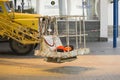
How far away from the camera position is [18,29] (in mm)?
17094

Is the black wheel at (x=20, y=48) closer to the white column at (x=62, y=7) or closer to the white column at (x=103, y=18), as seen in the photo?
the white column at (x=103, y=18)

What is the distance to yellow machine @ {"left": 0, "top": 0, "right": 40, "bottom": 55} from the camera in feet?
56.4

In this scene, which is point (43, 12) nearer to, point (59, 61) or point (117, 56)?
point (117, 56)

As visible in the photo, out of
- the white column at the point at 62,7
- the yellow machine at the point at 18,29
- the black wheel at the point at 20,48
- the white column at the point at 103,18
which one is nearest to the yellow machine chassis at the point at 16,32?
the yellow machine at the point at 18,29

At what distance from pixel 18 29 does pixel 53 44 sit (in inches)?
137

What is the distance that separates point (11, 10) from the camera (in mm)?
18156

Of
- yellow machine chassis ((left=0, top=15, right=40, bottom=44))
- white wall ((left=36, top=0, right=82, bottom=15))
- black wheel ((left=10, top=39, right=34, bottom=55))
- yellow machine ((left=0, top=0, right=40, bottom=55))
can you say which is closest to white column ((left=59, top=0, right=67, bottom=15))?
white wall ((left=36, top=0, right=82, bottom=15))

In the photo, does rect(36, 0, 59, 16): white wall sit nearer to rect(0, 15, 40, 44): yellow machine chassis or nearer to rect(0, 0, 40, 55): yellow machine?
rect(0, 0, 40, 55): yellow machine

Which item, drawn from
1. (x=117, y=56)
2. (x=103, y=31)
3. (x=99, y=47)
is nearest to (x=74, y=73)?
(x=117, y=56)

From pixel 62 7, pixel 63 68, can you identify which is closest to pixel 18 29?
pixel 63 68

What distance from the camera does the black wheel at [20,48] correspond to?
17909mm

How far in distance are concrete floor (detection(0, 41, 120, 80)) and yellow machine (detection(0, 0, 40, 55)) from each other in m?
0.57

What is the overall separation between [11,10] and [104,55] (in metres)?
4.38

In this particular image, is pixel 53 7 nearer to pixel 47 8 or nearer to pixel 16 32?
pixel 47 8
